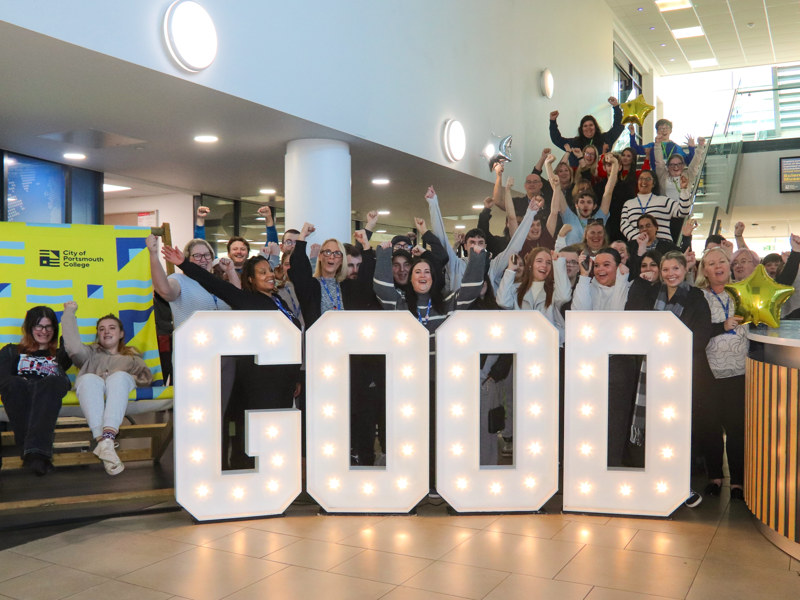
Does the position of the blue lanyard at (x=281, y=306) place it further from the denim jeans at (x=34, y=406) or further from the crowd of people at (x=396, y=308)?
the denim jeans at (x=34, y=406)

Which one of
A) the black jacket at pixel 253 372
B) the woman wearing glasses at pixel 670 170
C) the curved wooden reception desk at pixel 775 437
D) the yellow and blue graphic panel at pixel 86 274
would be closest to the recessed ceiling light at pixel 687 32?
the woman wearing glasses at pixel 670 170

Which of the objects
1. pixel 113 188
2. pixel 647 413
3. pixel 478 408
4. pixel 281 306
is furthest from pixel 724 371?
pixel 113 188

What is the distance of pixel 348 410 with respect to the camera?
356cm

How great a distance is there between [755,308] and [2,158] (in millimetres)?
6565

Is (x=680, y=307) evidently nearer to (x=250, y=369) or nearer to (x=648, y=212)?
(x=250, y=369)

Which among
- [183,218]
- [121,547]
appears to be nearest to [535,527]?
[121,547]

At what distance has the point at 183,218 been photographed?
9.28 m

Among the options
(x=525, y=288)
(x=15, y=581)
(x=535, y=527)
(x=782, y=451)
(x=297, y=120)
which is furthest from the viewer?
(x=297, y=120)

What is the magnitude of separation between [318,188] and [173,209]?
154 inches

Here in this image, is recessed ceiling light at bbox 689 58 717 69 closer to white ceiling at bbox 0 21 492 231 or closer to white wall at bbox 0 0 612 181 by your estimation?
white wall at bbox 0 0 612 181

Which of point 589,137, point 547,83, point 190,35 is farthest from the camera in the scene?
point 547,83

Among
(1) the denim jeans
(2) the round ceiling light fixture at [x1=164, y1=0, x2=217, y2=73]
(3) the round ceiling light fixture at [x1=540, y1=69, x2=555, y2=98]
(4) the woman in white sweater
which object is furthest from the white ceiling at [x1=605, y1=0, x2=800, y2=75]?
(1) the denim jeans

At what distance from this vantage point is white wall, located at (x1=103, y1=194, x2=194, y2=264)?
30.4 feet

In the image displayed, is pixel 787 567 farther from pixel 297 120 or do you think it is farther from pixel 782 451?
pixel 297 120
